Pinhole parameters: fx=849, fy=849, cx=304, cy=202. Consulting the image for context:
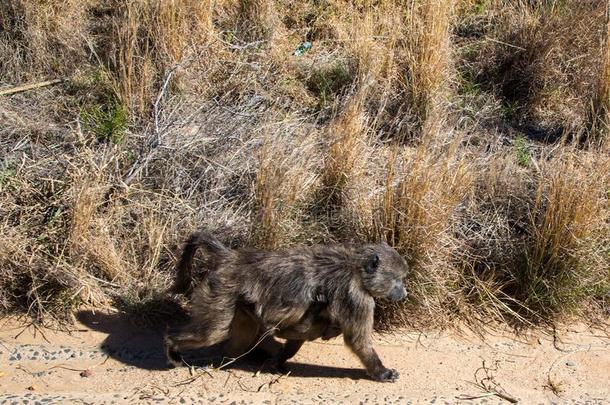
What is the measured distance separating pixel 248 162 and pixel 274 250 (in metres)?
1.22

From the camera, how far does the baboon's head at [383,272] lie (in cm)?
593

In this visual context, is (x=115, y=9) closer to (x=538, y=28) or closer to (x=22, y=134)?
(x=22, y=134)

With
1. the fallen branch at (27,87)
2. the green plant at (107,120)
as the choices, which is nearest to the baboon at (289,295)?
the green plant at (107,120)

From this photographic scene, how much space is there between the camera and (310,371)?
6.09m

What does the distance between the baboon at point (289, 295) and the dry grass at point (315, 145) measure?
64 centimetres

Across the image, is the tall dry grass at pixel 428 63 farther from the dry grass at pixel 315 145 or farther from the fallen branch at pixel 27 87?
the fallen branch at pixel 27 87

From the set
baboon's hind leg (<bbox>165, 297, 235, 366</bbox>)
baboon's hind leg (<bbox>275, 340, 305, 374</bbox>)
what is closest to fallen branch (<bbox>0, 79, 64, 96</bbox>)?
baboon's hind leg (<bbox>165, 297, 235, 366</bbox>)

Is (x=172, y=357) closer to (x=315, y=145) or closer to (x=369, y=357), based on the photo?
(x=369, y=357)

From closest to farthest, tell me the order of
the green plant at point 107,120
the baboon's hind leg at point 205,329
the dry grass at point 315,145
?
the baboon's hind leg at point 205,329
the dry grass at point 315,145
the green plant at point 107,120

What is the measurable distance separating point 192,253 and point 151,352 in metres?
0.82

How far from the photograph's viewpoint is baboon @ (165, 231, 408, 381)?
5.75 m

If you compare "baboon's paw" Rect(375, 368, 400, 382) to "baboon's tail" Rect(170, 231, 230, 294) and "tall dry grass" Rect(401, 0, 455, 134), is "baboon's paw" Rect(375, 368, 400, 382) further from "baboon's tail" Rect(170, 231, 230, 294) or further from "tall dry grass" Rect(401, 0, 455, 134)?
"tall dry grass" Rect(401, 0, 455, 134)

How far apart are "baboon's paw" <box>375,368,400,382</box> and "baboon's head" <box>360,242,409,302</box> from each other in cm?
50

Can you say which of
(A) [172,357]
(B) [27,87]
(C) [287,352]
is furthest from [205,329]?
(B) [27,87]
